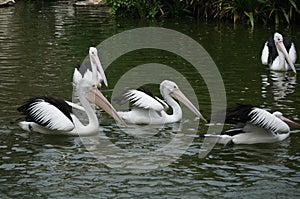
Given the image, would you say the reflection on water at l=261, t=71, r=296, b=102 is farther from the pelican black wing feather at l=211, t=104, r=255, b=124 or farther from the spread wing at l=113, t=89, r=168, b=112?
the pelican black wing feather at l=211, t=104, r=255, b=124

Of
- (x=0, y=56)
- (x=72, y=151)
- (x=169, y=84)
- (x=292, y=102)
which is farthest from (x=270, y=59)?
(x=72, y=151)

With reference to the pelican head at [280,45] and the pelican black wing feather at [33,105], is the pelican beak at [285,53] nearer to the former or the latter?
the pelican head at [280,45]

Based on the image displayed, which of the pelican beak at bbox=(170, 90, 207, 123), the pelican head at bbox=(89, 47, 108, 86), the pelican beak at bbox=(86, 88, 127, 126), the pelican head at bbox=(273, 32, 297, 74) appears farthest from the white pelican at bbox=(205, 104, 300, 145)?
the pelican head at bbox=(273, 32, 297, 74)

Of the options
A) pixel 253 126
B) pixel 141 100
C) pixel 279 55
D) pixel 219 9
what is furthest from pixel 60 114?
pixel 219 9

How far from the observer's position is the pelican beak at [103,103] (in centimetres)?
819

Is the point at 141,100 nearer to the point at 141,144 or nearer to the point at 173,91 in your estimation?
the point at 173,91

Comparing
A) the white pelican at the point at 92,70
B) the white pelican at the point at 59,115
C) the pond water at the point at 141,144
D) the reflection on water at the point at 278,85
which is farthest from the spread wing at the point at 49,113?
the reflection on water at the point at 278,85

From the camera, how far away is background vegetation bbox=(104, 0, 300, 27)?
60.3 feet

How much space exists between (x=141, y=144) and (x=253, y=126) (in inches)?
49.2

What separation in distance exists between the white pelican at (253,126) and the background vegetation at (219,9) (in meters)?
10.5

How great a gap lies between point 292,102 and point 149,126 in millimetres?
2242

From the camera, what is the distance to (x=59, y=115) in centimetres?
779

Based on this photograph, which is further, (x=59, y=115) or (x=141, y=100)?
(x=141, y=100)

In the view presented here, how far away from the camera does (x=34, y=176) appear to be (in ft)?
21.5
